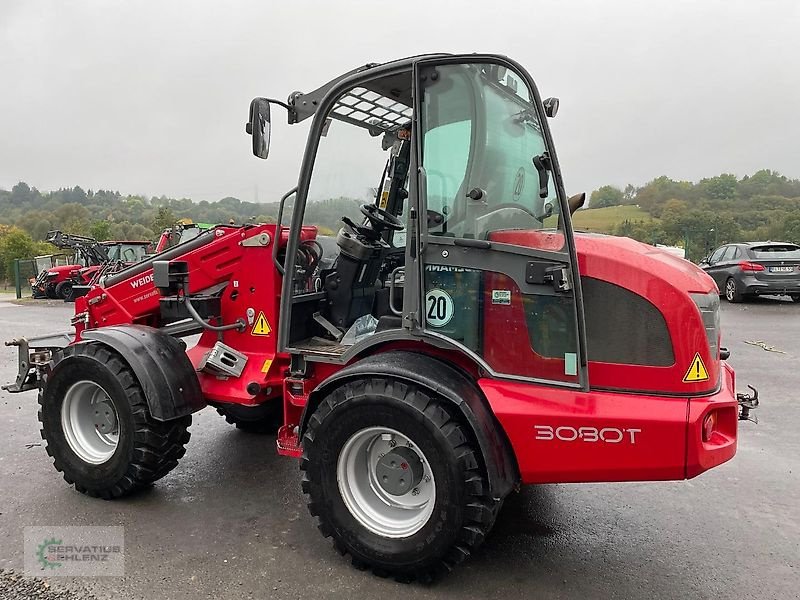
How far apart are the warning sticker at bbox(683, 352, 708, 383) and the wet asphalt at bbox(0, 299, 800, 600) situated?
1.12 meters

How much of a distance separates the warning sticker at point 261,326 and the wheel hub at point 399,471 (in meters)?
1.34

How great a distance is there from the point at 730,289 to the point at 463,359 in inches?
567

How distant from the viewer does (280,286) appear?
4059 mm

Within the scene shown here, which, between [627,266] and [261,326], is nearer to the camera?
[627,266]

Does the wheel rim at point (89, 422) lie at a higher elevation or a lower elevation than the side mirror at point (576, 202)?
lower

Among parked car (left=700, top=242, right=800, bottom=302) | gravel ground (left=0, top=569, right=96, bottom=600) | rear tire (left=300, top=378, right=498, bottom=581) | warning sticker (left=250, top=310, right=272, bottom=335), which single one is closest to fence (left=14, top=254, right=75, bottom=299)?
parked car (left=700, top=242, right=800, bottom=302)

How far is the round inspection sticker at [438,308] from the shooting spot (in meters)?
3.08

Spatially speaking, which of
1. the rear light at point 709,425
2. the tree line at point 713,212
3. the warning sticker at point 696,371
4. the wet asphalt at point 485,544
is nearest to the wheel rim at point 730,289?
the tree line at point 713,212

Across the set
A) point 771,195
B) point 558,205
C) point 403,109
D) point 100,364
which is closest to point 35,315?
point 100,364

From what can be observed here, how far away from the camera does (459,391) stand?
2.94 meters

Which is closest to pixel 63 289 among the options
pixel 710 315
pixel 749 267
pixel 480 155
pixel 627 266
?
pixel 749 267

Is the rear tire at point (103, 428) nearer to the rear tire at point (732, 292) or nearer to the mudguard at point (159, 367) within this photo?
the mudguard at point (159, 367)

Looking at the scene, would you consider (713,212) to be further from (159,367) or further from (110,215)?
(110,215)

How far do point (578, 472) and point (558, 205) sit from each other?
4.19 ft
